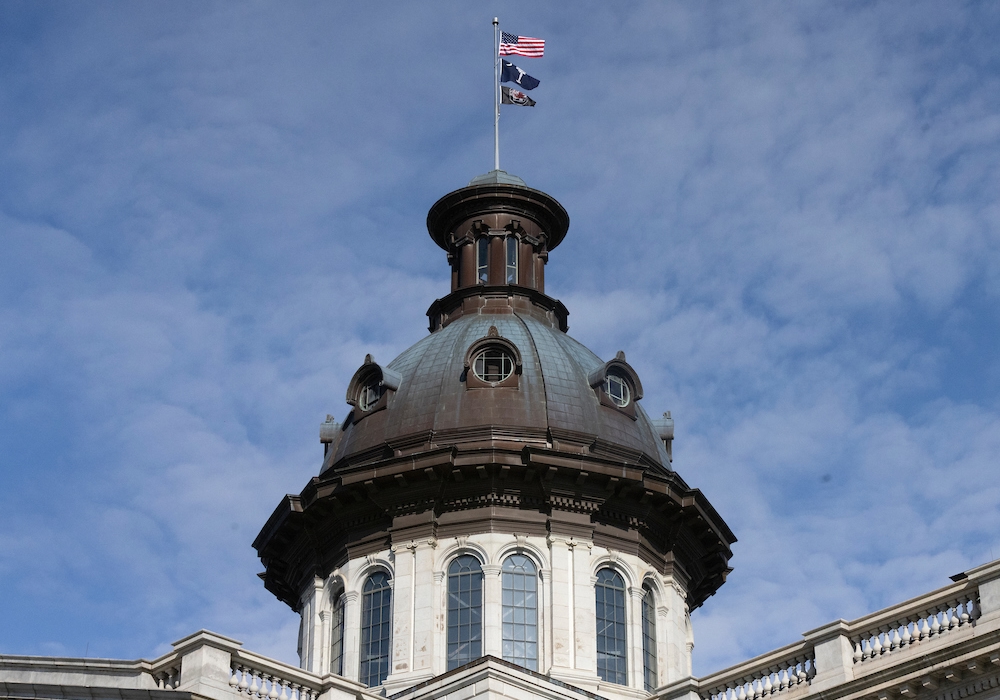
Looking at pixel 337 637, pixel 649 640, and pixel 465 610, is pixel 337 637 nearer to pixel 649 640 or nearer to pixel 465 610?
pixel 465 610

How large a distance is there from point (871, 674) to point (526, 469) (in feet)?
41.5

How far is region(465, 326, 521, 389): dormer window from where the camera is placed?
138 ft

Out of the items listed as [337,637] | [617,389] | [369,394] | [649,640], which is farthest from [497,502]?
[369,394]

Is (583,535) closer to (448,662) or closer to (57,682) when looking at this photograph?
(448,662)

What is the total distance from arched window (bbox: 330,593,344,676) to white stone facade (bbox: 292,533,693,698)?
0.13 metres

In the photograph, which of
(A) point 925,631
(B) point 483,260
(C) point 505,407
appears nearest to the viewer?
(A) point 925,631

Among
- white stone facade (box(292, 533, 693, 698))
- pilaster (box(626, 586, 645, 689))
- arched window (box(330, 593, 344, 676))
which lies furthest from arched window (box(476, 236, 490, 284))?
pilaster (box(626, 586, 645, 689))

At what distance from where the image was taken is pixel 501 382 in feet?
138

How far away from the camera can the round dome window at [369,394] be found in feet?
142

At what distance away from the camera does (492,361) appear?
42438 millimetres

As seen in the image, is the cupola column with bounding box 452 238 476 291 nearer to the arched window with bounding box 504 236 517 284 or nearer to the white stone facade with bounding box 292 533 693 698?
the arched window with bounding box 504 236 517 284

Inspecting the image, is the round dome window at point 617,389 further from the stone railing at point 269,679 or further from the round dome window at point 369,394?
the stone railing at point 269,679

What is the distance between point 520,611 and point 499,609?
56 centimetres

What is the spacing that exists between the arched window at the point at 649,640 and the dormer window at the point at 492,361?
660 cm
